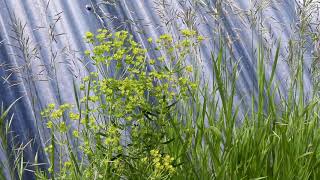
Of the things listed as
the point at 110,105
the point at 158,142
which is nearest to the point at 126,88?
the point at 110,105

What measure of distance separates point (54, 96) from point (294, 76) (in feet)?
4.29

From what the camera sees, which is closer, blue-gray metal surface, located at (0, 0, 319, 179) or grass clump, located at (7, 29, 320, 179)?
grass clump, located at (7, 29, 320, 179)

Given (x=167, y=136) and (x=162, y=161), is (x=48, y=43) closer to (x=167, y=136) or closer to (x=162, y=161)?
(x=167, y=136)

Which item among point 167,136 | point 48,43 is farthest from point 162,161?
point 48,43

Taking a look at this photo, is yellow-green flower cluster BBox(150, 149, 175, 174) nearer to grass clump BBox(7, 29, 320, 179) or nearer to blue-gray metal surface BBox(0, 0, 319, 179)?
grass clump BBox(7, 29, 320, 179)

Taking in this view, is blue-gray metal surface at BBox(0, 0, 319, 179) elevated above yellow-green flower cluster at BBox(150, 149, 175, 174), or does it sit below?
above

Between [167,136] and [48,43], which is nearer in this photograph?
[167,136]

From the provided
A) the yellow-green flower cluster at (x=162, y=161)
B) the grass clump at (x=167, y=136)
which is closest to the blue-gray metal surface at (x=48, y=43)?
the grass clump at (x=167, y=136)

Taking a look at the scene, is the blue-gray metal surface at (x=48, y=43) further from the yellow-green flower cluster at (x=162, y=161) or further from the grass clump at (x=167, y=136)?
the yellow-green flower cluster at (x=162, y=161)

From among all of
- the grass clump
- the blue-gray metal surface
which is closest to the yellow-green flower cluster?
the grass clump

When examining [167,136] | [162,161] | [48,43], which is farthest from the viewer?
[48,43]

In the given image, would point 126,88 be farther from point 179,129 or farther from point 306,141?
point 306,141

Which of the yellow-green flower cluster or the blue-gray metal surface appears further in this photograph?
the blue-gray metal surface

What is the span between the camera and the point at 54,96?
9.70ft
